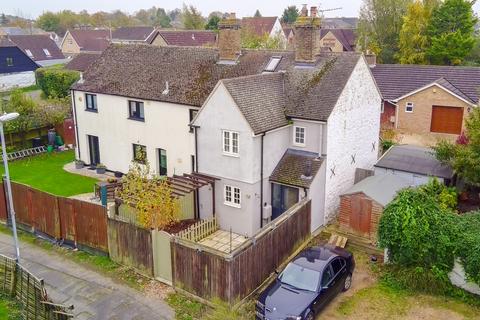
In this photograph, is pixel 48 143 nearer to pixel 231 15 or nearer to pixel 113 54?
pixel 113 54

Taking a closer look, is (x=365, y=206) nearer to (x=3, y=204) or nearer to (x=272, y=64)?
(x=272, y=64)

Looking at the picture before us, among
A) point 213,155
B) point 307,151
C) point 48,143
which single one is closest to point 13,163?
point 48,143

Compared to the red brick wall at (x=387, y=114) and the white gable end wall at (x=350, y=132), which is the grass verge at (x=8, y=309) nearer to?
the white gable end wall at (x=350, y=132)

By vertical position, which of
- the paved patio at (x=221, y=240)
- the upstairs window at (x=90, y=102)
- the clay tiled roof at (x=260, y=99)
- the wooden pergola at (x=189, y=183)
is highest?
the clay tiled roof at (x=260, y=99)

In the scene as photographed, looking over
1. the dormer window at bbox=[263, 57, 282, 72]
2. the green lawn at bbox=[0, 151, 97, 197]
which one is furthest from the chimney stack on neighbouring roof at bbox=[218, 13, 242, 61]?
the green lawn at bbox=[0, 151, 97, 197]

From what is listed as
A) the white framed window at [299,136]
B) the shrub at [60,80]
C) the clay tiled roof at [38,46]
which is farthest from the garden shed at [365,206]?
the clay tiled roof at [38,46]

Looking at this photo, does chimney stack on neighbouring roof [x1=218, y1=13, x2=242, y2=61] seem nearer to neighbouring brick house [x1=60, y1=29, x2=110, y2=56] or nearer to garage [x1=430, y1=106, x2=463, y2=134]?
garage [x1=430, y1=106, x2=463, y2=134]
